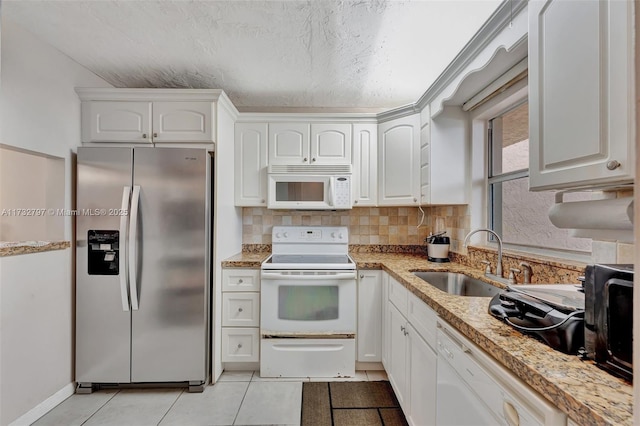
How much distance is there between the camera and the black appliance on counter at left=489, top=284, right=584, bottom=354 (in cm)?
77

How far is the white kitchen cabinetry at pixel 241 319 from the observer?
2262 mm

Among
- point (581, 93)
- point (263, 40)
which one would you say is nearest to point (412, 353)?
point (581, 93)

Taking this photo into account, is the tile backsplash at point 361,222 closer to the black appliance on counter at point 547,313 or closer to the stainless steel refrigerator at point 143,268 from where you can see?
the stainless steel refrigerator at point 143,268

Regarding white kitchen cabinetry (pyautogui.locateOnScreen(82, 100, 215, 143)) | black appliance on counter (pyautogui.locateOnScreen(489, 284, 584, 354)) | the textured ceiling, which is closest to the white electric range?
white kitchen cabinetry (pyautogui.locateOnScreen(82, 100, 215, 143))

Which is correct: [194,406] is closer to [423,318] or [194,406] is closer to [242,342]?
[242,342]

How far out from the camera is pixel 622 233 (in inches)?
36.9

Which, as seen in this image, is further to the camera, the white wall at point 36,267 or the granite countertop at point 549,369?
the white wall at point 36,267

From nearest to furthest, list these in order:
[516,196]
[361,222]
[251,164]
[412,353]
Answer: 1. [412,353]
2. [516,196]
3. [251,164]
4. [361,222]

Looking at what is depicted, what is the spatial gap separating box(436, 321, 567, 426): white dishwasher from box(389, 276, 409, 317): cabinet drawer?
515mm

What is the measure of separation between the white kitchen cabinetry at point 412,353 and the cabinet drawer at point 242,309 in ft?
3.36

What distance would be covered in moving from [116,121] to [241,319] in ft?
5.77

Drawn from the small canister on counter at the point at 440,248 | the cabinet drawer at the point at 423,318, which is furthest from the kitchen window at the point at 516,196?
the cabinet drawer at the point at 423,318

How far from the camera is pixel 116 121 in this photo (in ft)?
6.99

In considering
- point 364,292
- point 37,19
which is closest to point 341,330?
point 364,292
